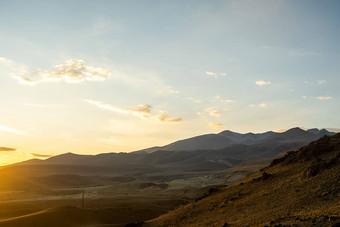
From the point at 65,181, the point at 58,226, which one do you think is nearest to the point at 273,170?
the point at 58,226

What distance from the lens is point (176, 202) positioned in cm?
5353

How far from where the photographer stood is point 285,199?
63.7ft

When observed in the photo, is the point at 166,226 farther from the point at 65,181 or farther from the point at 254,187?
the point at 65,181

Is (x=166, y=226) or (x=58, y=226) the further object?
(x=58, y=226)

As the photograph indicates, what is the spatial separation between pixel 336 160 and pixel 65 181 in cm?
11526

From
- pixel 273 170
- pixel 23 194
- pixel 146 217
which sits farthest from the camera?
pixel 23 194

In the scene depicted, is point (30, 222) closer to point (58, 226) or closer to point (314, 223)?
point (58, 226)

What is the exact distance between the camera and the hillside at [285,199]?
51.8 feet

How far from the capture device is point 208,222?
2130 cm

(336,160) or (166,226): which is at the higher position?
(336,160)

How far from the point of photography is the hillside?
15.8 m

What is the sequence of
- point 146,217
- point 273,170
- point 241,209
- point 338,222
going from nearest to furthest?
point 338,222 < point 241,209 < point 273,170 < point 146,217

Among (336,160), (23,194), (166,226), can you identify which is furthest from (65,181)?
(336,160)

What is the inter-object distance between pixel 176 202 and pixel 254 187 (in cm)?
3079
